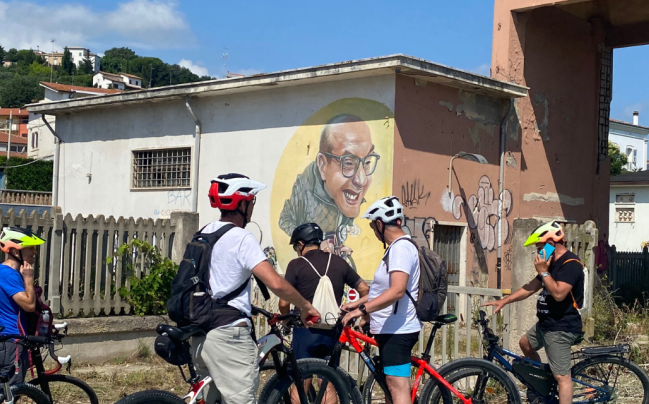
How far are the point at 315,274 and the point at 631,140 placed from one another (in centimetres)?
6515

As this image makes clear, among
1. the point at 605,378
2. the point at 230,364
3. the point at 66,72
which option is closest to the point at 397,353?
the point at 230,364

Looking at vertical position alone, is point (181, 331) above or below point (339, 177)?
below

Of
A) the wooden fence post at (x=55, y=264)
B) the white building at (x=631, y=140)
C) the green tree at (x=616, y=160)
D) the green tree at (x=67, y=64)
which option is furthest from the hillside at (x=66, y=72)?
the wooden fence post at (x=55, y=264)

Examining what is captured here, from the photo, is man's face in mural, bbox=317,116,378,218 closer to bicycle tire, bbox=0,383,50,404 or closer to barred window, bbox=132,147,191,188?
barred window, bbox=132,147,191,188

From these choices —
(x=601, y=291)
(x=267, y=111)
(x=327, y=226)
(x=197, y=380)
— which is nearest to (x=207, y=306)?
(x=197, y=380)

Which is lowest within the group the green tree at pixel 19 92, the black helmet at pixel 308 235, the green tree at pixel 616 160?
the black helmet at pixel 308 235

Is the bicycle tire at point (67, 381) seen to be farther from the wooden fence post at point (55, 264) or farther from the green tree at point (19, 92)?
the green tree at point (19, 92)

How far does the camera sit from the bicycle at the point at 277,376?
4.55 m

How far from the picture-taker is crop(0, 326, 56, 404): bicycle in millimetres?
5188

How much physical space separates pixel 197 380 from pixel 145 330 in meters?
6.14

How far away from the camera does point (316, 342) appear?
6.16 m

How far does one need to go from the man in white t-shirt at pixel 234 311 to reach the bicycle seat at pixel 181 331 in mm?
84

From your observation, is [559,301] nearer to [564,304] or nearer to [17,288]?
[564,304]

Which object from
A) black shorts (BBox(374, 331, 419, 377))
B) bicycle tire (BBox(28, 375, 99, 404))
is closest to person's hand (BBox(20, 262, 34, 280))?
bicycle tire (BBox(28, 375, 99, 404))
